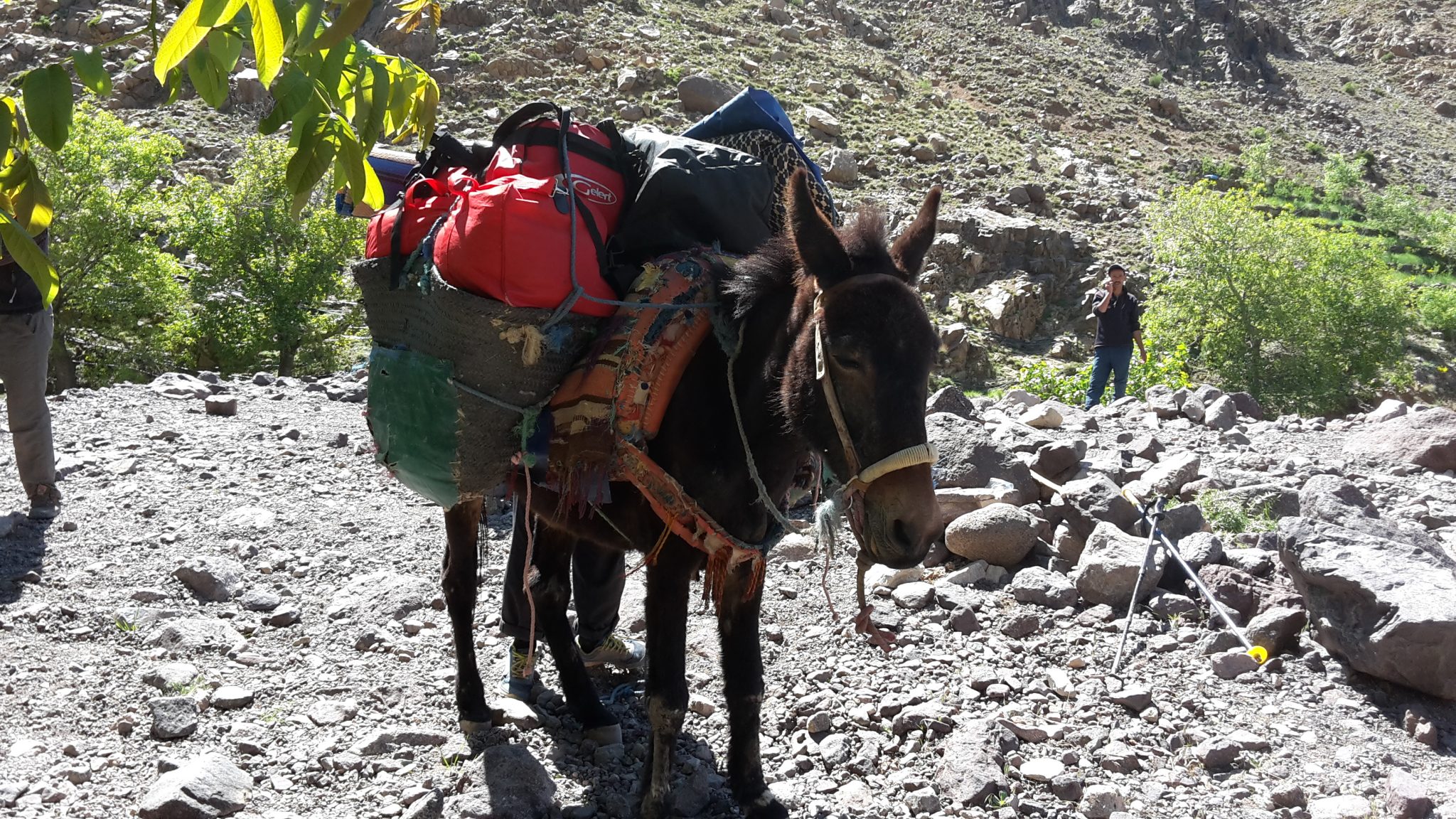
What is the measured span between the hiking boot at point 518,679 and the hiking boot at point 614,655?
28 cm

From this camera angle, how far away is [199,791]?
3178 millimetres

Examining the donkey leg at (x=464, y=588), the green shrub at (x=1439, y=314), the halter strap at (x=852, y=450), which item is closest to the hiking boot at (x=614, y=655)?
the donkey leg at (x=464, y=588)

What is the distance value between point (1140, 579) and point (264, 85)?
4122mm

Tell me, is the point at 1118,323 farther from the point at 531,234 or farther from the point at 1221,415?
the point at 531,234

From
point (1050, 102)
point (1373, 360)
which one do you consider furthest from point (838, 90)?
point (1373, 360)

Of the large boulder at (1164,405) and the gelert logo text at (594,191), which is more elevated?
the gelert logo text at (594,191)

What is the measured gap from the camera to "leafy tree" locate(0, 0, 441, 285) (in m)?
1.48

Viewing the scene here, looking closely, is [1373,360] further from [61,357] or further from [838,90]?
[61,357]

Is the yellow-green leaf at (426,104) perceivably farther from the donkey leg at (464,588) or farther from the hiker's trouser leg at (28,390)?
the hiker's trouser leg at (28,390)

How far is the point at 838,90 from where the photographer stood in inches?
1315

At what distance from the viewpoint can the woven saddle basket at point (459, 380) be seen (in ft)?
10.9

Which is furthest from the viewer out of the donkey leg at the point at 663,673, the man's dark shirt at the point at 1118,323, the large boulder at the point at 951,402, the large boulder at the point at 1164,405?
the man's dark shirt at the point at 1118,323

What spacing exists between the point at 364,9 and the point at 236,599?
4115 mm

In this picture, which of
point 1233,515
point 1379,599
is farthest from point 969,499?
point 1379,599
